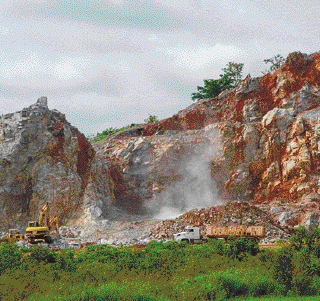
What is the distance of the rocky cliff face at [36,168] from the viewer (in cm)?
4706

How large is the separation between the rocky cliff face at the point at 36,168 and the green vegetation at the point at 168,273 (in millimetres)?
27459

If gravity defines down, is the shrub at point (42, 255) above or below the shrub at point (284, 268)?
above

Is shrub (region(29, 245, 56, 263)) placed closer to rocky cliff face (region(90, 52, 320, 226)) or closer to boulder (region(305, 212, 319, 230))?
boulder (region(305, 212, 319, 230))

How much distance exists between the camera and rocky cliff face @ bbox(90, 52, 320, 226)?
50.6m

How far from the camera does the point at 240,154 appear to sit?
5453cm

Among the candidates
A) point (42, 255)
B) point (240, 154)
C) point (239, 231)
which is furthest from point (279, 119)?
point (42, 255)

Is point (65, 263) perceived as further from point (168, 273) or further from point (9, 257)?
point (168, 273)

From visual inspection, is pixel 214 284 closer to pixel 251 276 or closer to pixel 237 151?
pixel 251 276

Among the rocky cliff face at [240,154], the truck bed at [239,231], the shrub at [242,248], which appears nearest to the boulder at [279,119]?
the rocky cliff face at [240,154]

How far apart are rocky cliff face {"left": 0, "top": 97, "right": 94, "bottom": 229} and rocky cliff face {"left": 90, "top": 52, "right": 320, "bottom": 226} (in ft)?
21.1

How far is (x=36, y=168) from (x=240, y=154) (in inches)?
964

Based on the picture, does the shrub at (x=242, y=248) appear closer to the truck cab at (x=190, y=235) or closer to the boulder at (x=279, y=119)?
the truck cab at (x=190, y=235)

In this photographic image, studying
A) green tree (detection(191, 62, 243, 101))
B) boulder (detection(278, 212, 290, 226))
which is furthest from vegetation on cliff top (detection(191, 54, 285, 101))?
boulder (detection(278, 212, 290, 226))

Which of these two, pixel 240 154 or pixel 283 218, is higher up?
pixel 240 154
